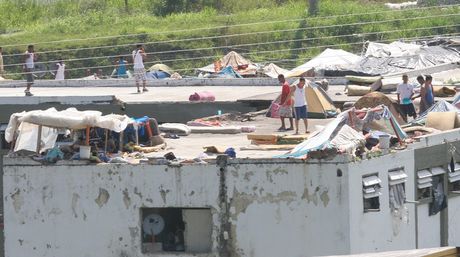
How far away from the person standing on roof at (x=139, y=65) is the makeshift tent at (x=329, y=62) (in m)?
3.87

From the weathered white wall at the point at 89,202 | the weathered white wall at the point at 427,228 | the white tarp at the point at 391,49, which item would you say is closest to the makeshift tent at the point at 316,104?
the weathered white wall at the point at 427,228

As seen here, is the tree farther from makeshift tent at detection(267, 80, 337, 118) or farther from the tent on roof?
makeshift tent at detection(267, 80, 337, 118)

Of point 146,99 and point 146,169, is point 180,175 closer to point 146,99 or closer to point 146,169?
point 146,169

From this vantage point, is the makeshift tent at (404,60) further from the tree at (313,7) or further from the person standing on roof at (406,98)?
the tree at (313,7)

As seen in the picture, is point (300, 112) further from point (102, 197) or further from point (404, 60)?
point (404, 60)

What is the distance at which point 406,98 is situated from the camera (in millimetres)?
36281

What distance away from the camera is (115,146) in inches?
1252

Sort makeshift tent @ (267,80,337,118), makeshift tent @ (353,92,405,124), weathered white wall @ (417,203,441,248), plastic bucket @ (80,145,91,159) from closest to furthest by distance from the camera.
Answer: plastic bucket @ (80,145,91,159)
weathered white wall @ (417,203,441,248)
makeshift tent @ (353,92,405,124)
makeshift tent @ (267,80,337,118)

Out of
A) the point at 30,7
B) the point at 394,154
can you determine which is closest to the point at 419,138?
the point at 394,154

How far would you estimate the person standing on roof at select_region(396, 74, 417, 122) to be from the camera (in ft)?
119

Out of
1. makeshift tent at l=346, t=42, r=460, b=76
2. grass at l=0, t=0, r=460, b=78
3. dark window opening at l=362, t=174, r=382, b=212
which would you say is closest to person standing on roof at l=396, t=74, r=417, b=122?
dark window opening at l=362, t=174, r=382, b=212

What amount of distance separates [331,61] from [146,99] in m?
8.38

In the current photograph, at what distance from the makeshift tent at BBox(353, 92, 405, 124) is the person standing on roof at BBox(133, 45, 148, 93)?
7.64m

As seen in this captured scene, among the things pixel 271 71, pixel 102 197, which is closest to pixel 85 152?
pixel 102 197
